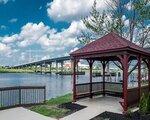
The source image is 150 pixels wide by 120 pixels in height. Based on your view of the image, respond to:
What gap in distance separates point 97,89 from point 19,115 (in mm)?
8318

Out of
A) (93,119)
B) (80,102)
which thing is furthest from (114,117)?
(80,102)

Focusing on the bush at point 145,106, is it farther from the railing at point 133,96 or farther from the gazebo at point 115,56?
the railing at point 133,96

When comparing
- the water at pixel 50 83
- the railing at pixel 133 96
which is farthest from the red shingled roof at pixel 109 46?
the water at pixel 50 83

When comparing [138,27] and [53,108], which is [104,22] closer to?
[138,27]

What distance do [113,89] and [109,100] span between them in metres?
2.29

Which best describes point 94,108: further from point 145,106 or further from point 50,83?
point 50,83

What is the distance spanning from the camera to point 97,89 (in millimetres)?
21641

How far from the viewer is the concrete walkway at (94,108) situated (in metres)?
14.5

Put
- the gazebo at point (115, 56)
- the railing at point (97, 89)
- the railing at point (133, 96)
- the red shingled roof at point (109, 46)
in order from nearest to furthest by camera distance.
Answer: the gazebo at point (115, 56) < the red shingled roof at point (109, 46) < the railing at point (133, 96) < the railing at point (97, 89)

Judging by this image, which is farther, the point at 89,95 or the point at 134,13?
the point at 134,13

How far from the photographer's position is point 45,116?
48.4 ft

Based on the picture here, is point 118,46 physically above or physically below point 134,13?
below

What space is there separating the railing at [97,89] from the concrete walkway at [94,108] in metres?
0.77

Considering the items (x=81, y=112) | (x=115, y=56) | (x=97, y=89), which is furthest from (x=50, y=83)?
(x=81, y=112)
